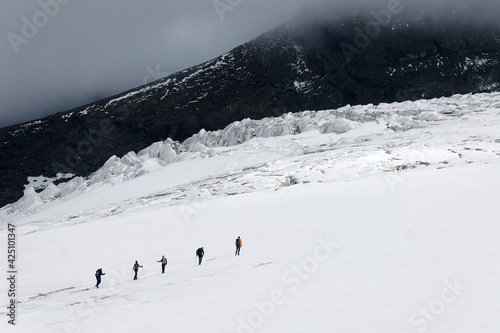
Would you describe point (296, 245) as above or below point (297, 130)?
above

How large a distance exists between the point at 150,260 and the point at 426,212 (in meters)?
15.8

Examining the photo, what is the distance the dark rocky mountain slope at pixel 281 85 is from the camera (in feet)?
402

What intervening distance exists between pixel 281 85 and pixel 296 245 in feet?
399

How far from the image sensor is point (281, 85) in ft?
469

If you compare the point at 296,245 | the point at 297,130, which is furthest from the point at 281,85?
the point at 296,245

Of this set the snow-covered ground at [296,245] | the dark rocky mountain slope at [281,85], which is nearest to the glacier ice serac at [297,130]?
the snow-covered ground at [296,245]

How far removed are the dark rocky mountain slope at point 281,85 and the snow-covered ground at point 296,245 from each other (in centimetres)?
6455

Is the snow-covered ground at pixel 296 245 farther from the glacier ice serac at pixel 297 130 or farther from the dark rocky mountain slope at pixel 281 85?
the dark rocky mountain slope at pixel 281 85

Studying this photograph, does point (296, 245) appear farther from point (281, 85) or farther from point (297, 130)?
point (281, 85)

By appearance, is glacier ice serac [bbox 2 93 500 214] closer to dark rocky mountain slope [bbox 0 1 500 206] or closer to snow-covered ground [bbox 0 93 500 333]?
snow-covered ground [bbox 0 93 500 333]

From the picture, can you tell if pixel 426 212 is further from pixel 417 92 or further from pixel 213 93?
pixel 213 93

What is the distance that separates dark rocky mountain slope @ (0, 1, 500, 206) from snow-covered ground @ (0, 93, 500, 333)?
64554 mm

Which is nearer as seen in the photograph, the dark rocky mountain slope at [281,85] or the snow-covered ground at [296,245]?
the snow-covered ground at [296,245]

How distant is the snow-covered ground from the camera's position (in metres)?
14.1
